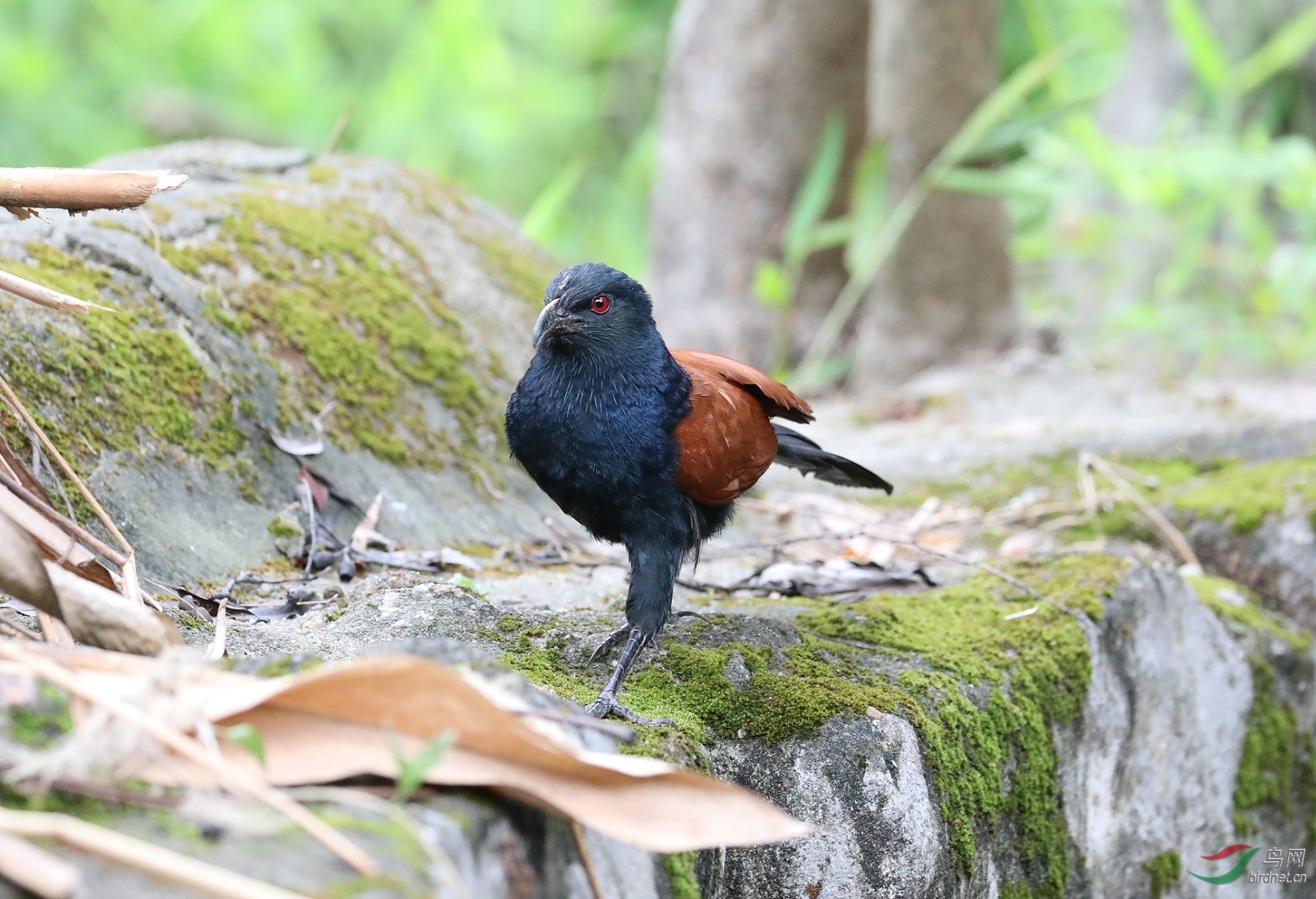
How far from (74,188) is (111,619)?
892 millimetres

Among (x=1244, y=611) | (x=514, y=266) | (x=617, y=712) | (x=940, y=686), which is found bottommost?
(x=1244, y=611)

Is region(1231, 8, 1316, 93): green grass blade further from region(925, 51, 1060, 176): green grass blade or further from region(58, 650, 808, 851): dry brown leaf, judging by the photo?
region(58, 650, 808, 851): dry brown leaf

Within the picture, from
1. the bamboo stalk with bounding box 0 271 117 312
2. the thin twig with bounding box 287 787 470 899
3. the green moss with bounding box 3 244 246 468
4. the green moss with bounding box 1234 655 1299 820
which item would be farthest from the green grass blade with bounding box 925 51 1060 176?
the thin twig with bounding box 287 787 470 899

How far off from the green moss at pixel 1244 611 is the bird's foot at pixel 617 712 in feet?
7.14

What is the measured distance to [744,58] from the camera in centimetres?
734

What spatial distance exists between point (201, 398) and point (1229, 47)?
10.00m

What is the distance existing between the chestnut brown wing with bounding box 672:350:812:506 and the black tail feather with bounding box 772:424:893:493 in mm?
95

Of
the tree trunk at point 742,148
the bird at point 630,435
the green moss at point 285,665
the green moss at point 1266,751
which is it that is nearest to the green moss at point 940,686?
the bird at point 630,435

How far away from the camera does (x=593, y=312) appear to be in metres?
2.76

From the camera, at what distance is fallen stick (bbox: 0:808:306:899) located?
1139 mm

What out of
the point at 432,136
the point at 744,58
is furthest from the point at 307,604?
the point at 432,136

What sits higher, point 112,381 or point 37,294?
point 37,294

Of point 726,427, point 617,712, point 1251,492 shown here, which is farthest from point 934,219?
point 617,712

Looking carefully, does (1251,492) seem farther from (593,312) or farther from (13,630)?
(13,630)
